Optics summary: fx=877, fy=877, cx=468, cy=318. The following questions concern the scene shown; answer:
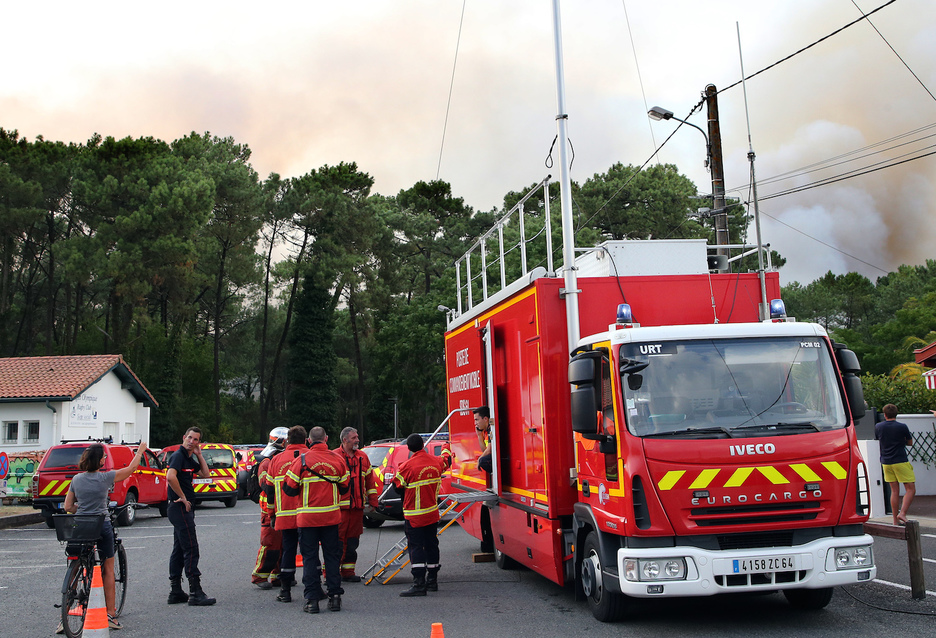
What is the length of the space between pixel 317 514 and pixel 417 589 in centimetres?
158

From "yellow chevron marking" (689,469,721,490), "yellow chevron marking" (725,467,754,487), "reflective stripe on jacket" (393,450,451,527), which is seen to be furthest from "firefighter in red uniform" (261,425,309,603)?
"yellow chevron marking" (725,467,754,487)

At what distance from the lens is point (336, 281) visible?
54062 mm

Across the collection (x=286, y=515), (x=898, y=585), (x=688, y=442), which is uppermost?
(x=688, y=442)

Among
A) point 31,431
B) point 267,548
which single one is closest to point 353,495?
point 267,548

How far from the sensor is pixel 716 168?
18.6 metres

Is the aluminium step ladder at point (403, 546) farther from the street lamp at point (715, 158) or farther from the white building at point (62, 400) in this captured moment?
the white building at point (62, 400)

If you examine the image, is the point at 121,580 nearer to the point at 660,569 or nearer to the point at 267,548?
the point at 267,548

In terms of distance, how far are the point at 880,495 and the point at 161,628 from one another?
11208mm

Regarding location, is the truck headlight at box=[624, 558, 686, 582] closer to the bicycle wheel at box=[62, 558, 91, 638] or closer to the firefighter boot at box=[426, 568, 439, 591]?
the firefighter boot at box=[426, 568, 439, 591]

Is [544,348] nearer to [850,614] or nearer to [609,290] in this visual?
[609,290]

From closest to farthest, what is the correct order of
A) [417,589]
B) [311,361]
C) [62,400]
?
[417,589] < [62,400] < [311,361]

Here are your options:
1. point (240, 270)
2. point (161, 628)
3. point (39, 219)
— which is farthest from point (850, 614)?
point (240, 270)

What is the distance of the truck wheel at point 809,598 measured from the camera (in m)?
7.79

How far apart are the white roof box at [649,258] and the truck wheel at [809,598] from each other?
10.4ft
